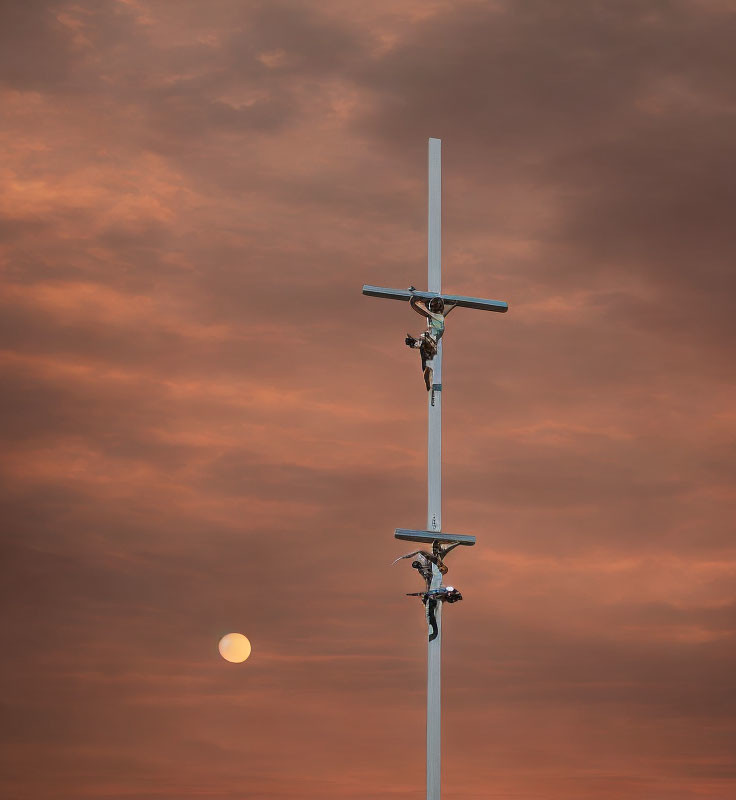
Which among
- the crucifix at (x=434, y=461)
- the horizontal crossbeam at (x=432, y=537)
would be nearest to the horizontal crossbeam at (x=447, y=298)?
the crucifix at (x=434, y=461)

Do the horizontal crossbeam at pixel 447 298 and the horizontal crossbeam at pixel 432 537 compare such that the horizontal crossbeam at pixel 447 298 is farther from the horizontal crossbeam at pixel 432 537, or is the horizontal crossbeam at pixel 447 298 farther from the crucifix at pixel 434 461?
the horizontal crossbeam at pixel 432 537

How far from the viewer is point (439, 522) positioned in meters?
28.6

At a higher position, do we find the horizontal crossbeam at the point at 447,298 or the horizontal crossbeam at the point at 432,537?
the horizontal crossbeam at the point at 447,298

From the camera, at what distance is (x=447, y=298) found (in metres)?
30.0

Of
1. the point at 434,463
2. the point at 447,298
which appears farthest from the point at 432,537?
the point at 447,298

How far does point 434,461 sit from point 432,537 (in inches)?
74.1

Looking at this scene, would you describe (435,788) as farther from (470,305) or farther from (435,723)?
(470,305)

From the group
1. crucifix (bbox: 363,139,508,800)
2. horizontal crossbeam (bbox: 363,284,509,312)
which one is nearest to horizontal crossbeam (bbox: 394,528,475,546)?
crucifix (bbox: 363,139,508,800)

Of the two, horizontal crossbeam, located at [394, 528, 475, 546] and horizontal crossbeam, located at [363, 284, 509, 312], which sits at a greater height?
horizontal crossbeam, located at [363, 284, 509, 312]

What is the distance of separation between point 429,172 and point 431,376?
4.98 m

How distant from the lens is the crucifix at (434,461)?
27875 millimetres

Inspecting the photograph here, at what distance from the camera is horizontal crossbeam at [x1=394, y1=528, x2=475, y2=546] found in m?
27.6

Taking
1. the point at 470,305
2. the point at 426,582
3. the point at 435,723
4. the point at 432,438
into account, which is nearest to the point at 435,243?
the point at 470,305

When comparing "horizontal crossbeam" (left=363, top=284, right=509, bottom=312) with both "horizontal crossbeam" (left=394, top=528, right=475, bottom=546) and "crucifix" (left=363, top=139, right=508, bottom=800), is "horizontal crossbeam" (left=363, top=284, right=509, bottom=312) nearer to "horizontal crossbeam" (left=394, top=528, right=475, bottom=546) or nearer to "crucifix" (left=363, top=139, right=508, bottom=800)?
"crucifix" (left=363, top=139, right=508, bottom=800)
